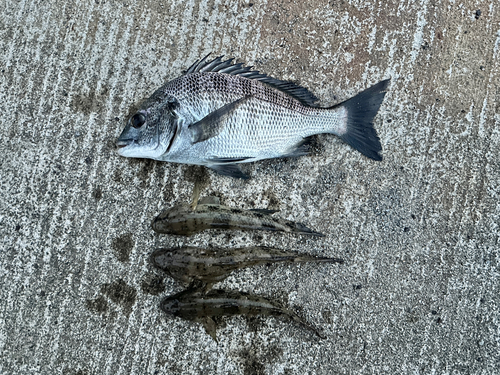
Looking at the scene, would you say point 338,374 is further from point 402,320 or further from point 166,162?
point 166,162

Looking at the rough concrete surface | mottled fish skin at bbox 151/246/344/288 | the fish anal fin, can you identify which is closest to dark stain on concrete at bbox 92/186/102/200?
the rough concrete surface

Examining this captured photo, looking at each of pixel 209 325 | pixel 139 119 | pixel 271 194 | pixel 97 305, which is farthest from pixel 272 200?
pixel 97 305

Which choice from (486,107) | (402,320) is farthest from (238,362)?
(486,107)

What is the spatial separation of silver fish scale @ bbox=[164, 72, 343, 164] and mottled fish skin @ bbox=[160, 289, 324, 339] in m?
1.09

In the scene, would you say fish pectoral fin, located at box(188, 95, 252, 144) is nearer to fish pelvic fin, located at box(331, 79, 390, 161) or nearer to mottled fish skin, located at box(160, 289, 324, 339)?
fish pelvic fin, located at box(331, 79, 390, 161)

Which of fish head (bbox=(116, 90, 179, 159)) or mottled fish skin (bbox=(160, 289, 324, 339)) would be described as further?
mottled fish skin (bbox=(160, 289, 324, 339))

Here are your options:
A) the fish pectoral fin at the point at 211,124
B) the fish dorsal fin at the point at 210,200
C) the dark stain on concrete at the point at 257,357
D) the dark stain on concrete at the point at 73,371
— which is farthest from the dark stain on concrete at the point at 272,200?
the dark stain on concrete at the point at 73,371

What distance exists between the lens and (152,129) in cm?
264

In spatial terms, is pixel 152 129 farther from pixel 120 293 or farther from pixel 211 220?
pixel 120 293

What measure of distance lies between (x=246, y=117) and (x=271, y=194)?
72cm

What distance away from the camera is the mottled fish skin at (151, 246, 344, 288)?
9.21 feet

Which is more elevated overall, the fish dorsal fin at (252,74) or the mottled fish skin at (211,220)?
the fish dorsal fin at (252,74)

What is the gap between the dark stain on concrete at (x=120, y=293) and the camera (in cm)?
291

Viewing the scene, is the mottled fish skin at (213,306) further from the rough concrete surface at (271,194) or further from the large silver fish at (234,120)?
the large silver fish at (234,120)
